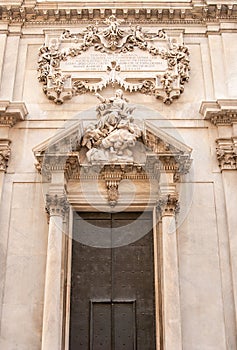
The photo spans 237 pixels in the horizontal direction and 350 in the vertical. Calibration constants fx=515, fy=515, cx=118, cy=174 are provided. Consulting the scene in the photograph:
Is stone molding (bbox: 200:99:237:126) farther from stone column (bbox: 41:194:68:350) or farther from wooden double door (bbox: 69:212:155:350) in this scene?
stone column (bbox: 41:194:68:350)

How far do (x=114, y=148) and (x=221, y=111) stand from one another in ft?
7.59

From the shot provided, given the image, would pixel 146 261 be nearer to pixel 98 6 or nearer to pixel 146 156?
pixel 146 156

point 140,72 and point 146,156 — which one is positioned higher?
point 140,72

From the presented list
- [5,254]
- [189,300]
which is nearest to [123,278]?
[189,300]

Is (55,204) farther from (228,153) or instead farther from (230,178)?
(228,153)

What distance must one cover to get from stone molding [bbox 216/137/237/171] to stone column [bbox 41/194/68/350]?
3.15m

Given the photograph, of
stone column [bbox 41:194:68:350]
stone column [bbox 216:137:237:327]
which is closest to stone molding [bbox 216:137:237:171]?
stone column [bbox 216:137:237:327]

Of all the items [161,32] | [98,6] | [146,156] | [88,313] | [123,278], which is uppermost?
[98,6]

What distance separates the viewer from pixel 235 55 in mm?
11406

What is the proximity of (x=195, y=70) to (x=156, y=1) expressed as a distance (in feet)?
6.75

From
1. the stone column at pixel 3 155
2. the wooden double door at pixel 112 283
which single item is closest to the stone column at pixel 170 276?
the wooden double door at pixel 112 283

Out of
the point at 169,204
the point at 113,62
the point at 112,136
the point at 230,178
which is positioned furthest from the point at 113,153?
the point at 113,62

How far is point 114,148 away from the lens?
9.89 meters

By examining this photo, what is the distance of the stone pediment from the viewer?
949cm
